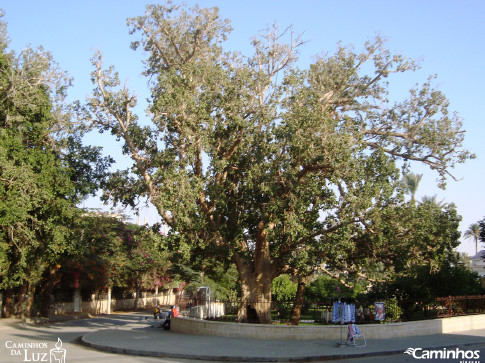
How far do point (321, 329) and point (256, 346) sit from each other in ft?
8.81

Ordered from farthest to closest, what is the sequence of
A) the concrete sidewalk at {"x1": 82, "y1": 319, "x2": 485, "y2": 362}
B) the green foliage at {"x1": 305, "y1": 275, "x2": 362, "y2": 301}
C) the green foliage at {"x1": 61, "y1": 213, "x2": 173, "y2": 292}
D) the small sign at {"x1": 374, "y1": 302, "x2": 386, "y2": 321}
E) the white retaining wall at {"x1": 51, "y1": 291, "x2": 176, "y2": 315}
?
the white retaining wall at {"x1": 51, "y1": 291, "x2": 176, "y2": 315}, the green foliage at {"x1": 61, "y1": 213, "x2": 173, "y2": 292}, the green foliage at {"x1": 305, "y1": 275, "x2": 362, "y2": 301}, the small sign at {"x1": 374, "y1": 302, "x2": 386, "y2": 321}, the concrete sidewalk at {"x1": 82, "y1": 319, "x2": 485, "y2": 362}

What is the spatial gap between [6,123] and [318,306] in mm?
17432

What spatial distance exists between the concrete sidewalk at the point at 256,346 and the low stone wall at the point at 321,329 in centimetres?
38

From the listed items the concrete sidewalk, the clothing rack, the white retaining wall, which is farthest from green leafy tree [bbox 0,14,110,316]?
the clothing rack

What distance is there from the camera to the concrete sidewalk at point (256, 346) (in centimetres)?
1362

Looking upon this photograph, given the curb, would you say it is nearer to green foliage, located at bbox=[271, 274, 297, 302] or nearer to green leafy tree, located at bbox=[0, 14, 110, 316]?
green leafy tree, located at bbox=[0, 14, 110, 316]

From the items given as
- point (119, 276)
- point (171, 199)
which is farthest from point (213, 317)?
point (119, 276)

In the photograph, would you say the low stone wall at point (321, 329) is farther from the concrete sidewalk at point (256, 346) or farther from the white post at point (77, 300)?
A: the white post at point (77, 300)

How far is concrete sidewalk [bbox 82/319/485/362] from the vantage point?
44.7ft

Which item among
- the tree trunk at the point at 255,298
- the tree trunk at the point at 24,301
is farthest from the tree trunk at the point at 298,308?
the tree trunk at the point at 24,301

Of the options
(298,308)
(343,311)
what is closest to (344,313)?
(343,311)

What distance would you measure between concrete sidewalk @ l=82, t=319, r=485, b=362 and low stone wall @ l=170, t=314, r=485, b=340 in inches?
14.8

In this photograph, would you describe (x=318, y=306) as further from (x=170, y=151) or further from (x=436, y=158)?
(x=170, y=151)

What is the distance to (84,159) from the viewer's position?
2523cm
